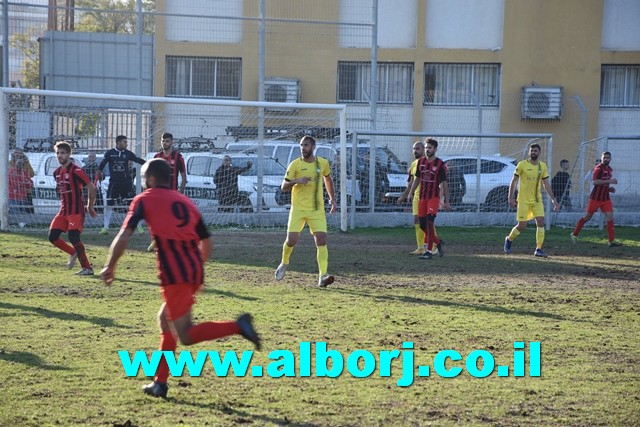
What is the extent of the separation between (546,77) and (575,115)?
1624 mm

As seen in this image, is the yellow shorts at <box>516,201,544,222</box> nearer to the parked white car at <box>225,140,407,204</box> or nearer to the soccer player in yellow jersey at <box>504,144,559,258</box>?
the soccer player in yellow jersey at <box>504,144,559,258</box>

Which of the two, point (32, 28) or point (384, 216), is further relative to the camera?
point (384, 216)

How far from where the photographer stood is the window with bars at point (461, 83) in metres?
31.2

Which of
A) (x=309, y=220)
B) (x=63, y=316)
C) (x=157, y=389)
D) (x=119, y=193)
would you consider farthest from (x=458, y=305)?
(x=119, y=193)

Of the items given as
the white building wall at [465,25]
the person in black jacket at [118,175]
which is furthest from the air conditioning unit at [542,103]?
the person in black jacket at [118,175]

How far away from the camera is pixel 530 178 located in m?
16.6

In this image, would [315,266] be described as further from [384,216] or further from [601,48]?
[601,48]

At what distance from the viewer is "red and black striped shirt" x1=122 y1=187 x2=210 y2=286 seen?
6477 millimetres

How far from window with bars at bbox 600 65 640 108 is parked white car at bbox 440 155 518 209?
992cm

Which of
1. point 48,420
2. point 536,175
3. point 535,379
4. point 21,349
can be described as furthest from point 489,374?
point 536,175

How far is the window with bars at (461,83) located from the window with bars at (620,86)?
3889 mm

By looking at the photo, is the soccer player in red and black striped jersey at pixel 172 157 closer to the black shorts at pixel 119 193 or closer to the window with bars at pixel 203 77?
the black shorts at pixel 119 193

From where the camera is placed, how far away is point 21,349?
823 cm

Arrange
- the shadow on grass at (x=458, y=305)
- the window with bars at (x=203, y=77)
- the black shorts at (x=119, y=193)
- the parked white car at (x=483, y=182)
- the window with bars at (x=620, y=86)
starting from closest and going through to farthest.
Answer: the shadow on grass at (x=458, y=305) → the black shorts at (x=119, y=193) → the parked white car at (x=483, y=182) → the window with bars at (x=203, y=77) → the window with bars at (x=620, y=86)
